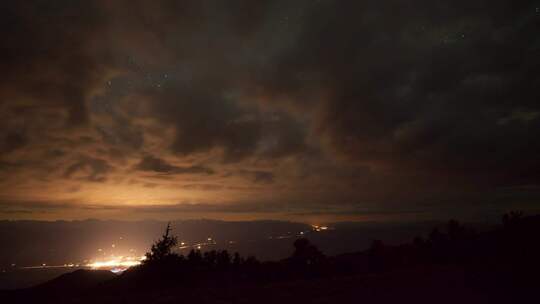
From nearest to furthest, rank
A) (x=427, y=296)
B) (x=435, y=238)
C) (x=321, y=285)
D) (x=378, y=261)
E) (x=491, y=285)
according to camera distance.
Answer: (x=427, y=296) → (x=491, y=285) → (x=321, y=285) → (x=378, y=261) → (x=435, y=238)

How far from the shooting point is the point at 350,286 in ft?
30.9

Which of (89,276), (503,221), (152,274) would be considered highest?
(503,221)

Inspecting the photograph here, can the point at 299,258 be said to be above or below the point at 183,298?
below

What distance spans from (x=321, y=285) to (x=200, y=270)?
2478cm

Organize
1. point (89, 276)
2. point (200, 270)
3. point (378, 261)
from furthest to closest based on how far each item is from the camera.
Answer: point (89, 276)
point (200, 270)
point (378, 261)

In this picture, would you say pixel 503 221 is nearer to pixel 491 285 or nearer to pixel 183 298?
pixel 491 285

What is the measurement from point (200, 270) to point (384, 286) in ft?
86.2

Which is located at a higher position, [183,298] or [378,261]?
[183,298]

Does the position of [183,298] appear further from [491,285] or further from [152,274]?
[152,274]

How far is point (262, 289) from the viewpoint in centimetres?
969

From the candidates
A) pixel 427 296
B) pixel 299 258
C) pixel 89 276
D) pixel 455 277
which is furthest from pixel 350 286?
pixel 89 276

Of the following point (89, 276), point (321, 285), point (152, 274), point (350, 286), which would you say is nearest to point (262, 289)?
point (321, 285)

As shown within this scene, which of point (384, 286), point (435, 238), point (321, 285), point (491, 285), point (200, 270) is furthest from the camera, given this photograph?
point (435, 238)

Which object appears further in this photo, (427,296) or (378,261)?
(378,261)
